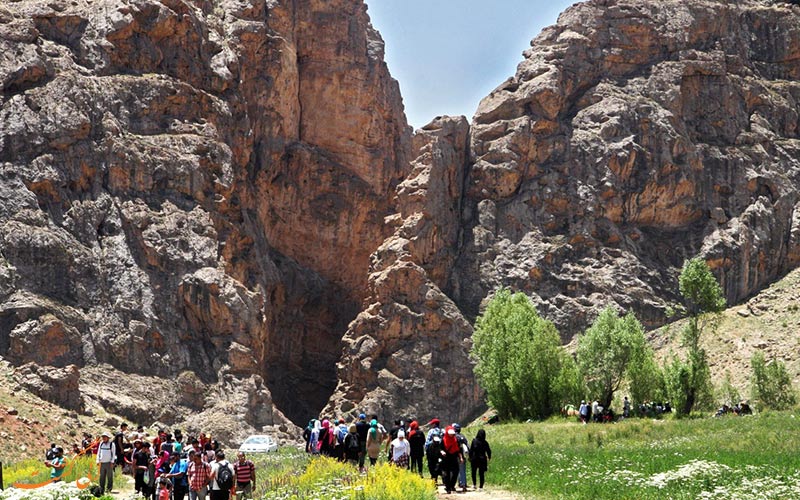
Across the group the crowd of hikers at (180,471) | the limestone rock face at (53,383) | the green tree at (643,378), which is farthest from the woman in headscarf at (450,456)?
Result: the green tree at (643,378)

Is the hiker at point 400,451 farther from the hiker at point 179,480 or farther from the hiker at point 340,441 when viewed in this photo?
the hiker at point 179,480

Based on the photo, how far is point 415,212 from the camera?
86.4 metres

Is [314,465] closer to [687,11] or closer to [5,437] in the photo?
[5,437]

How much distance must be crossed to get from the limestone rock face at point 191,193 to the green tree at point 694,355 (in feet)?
97.3

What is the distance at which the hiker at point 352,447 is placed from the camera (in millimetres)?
28250

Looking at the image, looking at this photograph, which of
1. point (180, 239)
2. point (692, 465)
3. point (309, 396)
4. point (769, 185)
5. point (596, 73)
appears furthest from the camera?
point (596, 73)

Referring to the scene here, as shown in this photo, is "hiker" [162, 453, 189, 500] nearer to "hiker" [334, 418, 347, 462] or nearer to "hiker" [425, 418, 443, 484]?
"hiker" [334, 418, 347, 462]

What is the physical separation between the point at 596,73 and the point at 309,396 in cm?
4768

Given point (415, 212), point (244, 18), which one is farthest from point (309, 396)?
point (244, 18)

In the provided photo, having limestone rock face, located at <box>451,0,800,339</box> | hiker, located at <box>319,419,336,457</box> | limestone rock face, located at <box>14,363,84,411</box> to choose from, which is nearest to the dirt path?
hiker, located at <box>319,419,336,457</box>

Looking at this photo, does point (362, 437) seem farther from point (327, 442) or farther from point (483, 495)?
point (483, 495)

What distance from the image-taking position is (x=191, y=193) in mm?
69812

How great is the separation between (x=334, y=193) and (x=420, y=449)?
6415 cm

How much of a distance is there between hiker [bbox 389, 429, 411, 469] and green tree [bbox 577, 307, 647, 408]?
36.9m
